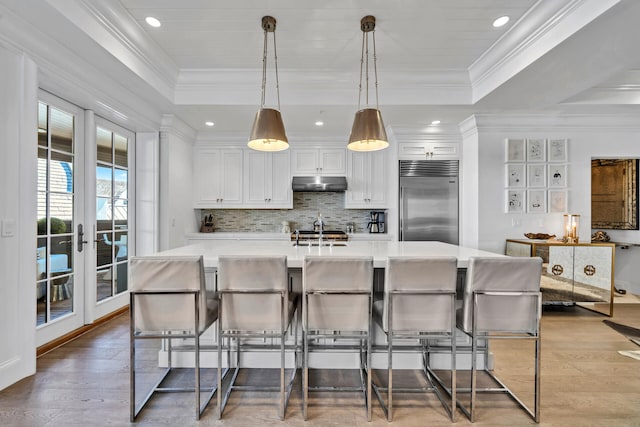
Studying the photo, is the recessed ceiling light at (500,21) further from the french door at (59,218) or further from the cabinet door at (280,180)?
the french door at (59,218)

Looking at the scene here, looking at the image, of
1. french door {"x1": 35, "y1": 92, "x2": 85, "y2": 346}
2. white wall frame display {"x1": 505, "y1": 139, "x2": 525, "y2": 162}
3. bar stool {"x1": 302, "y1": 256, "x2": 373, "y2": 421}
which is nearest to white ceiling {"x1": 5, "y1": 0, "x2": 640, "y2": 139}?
french door {"x1": 35, "y1": 92, "x2": 85, "y2": 346}

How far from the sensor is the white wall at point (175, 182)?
410cm

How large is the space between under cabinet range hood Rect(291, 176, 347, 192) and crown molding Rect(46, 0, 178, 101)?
2.11 meters

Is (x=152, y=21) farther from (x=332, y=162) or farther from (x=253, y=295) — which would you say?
(x=332, y=162)

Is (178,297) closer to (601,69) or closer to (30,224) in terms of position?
(30,224)

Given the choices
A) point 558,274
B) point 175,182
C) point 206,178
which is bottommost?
point 558,274

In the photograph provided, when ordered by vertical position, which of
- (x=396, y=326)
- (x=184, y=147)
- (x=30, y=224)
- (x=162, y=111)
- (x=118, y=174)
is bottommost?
(x=396, y=326)

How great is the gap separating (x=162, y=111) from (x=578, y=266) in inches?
207

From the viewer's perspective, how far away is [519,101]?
355 cm

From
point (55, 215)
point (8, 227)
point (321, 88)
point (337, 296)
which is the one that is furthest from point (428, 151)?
point (8, 227)

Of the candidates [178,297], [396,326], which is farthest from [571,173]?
[178,297]

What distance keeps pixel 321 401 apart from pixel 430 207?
10.6ft

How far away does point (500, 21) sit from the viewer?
2570 millimetres

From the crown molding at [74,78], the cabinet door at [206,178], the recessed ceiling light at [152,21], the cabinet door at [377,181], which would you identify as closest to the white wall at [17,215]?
the crown molding at [74,78]
